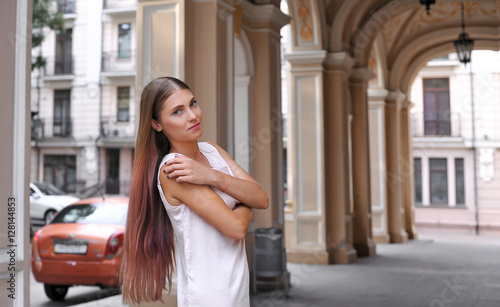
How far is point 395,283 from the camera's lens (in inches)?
307

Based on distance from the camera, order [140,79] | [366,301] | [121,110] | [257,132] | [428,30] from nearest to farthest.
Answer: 1. [140,79]
2. [366,301]
3. [257,132]
4. [428,30]
5. [121,110]

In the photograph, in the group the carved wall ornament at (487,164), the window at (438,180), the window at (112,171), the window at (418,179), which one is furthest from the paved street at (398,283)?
the window at (112,171)

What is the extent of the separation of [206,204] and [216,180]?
75 millimetres

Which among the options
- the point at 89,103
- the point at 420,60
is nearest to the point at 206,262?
the point at 420,60

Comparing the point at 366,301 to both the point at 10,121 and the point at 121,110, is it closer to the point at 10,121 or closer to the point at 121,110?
the point at 10,121

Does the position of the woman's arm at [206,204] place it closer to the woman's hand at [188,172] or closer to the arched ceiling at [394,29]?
the woman's hand at [188,172]

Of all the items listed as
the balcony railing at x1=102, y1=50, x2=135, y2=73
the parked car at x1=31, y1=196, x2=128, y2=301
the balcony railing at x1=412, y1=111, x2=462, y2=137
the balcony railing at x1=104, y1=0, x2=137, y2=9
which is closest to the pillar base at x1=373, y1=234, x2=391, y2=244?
the parked car at x1=31, y1=196, x2=128, y2=301

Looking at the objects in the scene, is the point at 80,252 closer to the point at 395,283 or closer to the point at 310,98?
the point at 395,283

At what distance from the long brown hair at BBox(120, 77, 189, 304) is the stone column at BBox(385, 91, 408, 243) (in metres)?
12.5

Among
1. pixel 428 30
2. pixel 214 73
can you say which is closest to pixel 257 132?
pixel 214 73

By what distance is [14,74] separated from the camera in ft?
10.4

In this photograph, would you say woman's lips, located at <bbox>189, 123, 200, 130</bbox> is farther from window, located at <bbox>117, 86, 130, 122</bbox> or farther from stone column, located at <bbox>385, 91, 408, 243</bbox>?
window, located at <bbox>117, 86, 130, 122</bbox>

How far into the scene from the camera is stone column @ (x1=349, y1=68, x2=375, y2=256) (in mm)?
11102

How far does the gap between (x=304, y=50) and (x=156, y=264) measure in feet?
27.0
